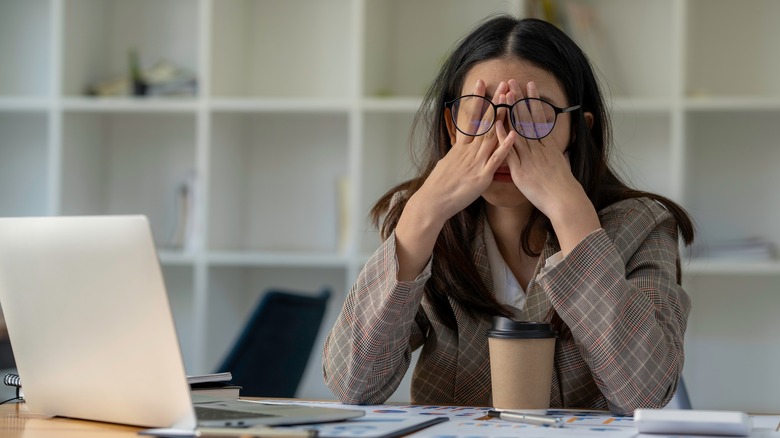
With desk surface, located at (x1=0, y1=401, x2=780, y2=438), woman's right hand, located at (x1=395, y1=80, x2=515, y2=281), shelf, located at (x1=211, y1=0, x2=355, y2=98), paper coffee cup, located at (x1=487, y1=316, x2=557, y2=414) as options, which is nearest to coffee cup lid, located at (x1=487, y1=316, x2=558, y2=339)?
paper coffee cup, located at (x1=487, y1=316, x2=557, y2=414)

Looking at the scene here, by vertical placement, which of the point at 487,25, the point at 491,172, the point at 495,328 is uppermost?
the point at 487,25

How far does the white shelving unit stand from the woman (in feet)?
4.42

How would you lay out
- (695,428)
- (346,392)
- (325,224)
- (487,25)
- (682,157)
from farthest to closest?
(325,224)
(682,157)
(487,25)
(346,392)
(695,428)

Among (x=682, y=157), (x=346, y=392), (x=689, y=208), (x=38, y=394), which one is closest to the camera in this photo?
(x=38, y=394)

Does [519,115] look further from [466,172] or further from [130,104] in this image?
[130,104]

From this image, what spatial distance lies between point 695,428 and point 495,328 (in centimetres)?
27

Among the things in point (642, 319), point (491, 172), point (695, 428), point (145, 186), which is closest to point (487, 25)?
point (491, 172)

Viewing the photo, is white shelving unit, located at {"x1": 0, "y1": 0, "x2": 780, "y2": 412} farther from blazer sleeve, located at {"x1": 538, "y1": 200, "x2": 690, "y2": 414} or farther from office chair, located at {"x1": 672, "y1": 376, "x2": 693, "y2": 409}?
blazer sleeve, located at {"x1": 538, "y1": 200, "x2": 690, "y2": 414}

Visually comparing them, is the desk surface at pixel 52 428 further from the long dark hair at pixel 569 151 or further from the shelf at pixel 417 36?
the shelf at pixel 417 36

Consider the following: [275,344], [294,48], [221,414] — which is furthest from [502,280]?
[294,48]

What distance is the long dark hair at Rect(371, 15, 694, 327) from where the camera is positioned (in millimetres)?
1460

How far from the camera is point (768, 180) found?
3006 mm

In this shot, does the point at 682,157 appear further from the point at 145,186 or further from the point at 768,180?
the point at 145,186

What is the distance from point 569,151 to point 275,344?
42.3 inches
